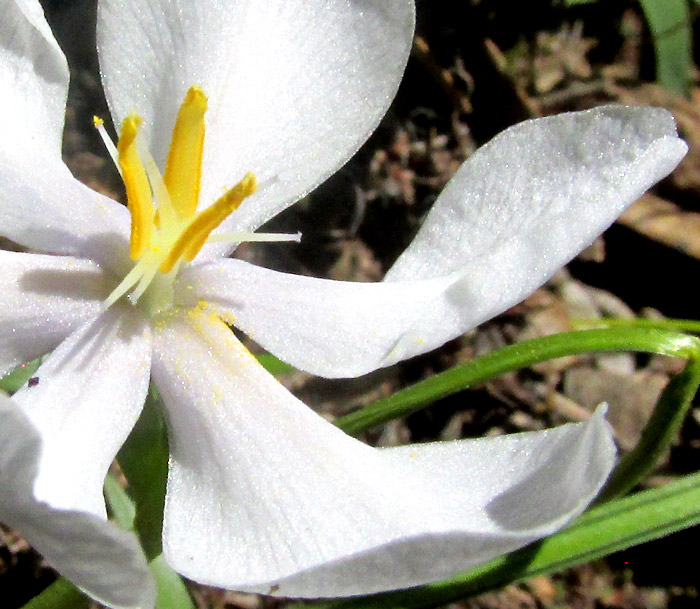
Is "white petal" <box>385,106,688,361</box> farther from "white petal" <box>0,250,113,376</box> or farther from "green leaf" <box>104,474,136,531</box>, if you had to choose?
"green leaf" <box>104,474,136,531</box>

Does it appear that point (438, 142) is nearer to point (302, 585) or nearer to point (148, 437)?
point (148, 437)

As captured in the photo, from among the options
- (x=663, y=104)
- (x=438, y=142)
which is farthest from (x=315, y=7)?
(x=663, y=104)

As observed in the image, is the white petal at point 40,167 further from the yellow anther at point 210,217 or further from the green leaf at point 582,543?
the green leaf at point 582,543

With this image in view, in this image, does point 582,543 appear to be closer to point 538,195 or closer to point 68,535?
point 538,195

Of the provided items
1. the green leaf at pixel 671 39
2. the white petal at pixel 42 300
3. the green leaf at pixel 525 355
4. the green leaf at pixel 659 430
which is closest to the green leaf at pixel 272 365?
the green leaf at pixel 525 355

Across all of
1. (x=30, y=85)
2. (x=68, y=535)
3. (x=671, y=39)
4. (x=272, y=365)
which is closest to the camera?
(x=68, y=535)

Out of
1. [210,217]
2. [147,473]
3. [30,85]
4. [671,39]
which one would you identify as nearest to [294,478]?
[147,473]
